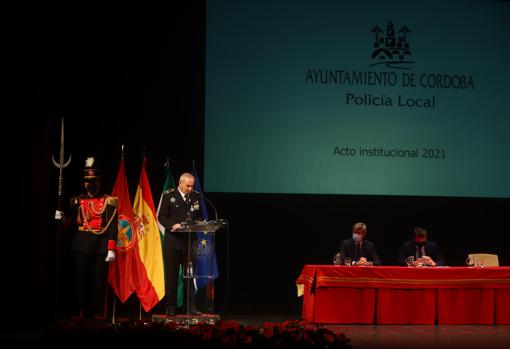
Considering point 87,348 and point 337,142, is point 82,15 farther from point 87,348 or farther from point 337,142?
point 87,348

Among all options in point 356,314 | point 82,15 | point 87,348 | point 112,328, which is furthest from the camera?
point 82,15

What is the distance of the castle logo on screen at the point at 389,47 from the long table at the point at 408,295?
2.65m

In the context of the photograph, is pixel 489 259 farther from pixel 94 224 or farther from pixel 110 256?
pixel 94 224

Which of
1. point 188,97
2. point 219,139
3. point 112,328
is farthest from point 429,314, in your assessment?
point 112,328

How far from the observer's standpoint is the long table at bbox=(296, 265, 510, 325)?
25.9 ft

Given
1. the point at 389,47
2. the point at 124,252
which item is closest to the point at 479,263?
the point at 389,47

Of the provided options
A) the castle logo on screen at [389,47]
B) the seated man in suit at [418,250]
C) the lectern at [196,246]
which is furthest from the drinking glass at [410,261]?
the castle logo on screen at [389,47]

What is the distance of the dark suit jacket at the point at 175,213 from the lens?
7250 millimetres

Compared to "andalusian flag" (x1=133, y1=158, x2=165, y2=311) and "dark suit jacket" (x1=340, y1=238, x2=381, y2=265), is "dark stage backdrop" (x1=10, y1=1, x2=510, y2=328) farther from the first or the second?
"dark suit jacket" (x1=340, y1=238, x2=381, y2=265)

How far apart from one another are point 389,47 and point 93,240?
4.23 meters

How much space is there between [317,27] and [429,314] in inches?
136

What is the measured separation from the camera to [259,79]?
9086mm

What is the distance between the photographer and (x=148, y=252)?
820 centimetres

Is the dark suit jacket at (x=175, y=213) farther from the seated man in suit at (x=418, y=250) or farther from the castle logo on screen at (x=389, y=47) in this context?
the castle logo on screen at (x=389, y=47)
